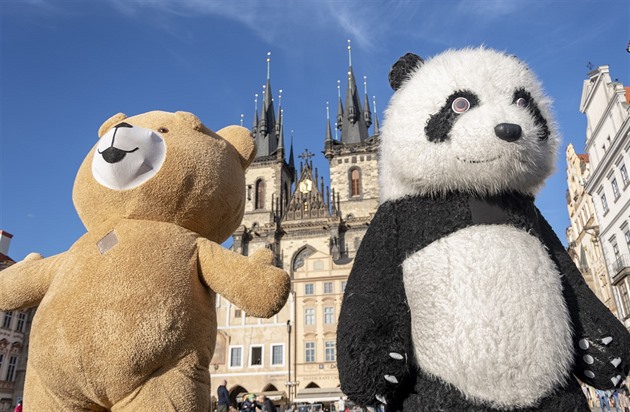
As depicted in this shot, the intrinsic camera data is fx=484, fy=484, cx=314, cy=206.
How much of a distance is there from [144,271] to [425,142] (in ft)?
5.59

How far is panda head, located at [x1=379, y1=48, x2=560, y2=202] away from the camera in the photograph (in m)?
2.07

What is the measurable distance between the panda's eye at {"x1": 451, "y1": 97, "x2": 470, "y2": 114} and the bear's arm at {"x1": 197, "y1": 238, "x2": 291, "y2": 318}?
1315mm

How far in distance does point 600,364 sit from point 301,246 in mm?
32851

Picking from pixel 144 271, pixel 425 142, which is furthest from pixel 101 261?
pixel 425 142

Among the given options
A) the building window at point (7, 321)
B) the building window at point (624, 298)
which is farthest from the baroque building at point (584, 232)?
the building window at point (7, 321)

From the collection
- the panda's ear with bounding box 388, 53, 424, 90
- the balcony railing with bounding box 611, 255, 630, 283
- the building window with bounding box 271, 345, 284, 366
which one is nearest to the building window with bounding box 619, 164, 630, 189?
the balcony railing with bounding box 611, 255, 630, 283

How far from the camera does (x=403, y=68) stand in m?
2.59

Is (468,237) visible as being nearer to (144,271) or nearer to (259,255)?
(259,255)

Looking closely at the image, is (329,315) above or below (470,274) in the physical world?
above

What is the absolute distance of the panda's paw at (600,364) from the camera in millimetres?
2072

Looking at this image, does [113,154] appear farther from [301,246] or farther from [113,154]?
[301,246]

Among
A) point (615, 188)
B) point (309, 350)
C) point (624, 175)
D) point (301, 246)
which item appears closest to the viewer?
point (624, 175)

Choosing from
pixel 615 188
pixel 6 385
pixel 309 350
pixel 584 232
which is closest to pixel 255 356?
pixel 309 350

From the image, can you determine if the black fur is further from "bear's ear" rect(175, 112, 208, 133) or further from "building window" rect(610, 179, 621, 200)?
"building window" rect(610, 179, 621, 200)
